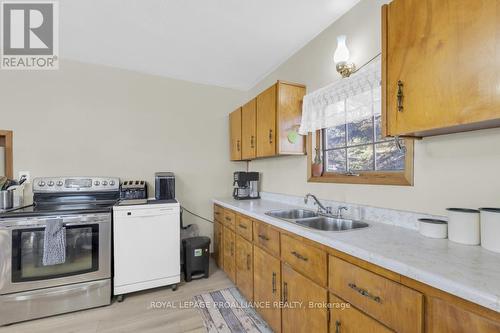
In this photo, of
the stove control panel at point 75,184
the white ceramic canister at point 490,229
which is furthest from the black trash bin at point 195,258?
the white ceramic canister at point 490,229

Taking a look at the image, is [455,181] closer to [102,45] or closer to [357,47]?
[357,47]

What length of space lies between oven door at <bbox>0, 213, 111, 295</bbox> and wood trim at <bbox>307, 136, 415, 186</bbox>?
2029mm

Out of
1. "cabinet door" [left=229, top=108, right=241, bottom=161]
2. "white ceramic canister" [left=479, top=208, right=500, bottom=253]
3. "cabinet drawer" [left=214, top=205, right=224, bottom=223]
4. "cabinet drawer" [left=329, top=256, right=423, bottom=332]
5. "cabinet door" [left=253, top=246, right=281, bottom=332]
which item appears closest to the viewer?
"cabinet drawer" [left=329, top=256, right=423, bottom=332]

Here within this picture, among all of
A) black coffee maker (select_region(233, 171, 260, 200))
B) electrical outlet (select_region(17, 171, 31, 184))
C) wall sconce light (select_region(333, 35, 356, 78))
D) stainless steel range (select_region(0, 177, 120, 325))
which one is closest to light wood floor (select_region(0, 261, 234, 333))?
stainless steel range (select_region(0, 177, 120, 325))

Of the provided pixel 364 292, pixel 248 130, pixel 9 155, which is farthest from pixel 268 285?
pixel 9 155

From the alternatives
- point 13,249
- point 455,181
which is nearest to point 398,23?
point 455,181

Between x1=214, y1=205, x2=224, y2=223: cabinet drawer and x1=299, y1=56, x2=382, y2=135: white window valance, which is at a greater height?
x1=299, y1=56, x2=382, y2=135: white window valance

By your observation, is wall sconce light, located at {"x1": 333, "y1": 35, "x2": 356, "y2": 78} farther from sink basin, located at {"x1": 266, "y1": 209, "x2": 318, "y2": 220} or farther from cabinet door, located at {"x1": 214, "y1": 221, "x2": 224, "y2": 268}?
cabinet door, located at {"x1": 214, "y1": 221, "x2": 224, "y2": 268}

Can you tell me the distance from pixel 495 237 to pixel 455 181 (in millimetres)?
339

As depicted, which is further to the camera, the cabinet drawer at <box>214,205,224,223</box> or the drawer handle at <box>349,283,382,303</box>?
the cabinet drawer at <box>214,205,224,223</box>

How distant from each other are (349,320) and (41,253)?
245 cm

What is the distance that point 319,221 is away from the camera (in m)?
1.85

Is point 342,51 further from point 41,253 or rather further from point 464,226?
point 41,253

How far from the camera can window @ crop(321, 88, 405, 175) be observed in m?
1.59
